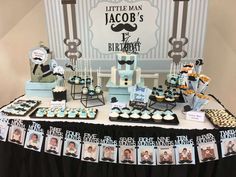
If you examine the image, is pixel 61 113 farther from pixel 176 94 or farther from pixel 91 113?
pixel 176 94

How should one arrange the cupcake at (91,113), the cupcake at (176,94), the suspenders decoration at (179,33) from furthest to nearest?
the suspenders decoration at (179,33), the cupcake at (176,94), the cupcake at (91,113)

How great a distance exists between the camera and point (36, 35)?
1911 millimetres

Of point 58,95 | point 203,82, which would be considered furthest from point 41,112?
point 203,82

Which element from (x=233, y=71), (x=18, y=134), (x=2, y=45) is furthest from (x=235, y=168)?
(x=2, y=45)

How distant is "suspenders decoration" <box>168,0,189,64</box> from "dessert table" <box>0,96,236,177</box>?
52 cm

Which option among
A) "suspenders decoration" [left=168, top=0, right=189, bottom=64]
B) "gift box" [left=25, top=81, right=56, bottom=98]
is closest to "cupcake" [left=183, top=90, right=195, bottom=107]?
"suspenders decoration" [left=168, top=0, right=189, bottom=64]

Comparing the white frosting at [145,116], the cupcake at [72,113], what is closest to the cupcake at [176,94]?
the white frosting at [145,116]

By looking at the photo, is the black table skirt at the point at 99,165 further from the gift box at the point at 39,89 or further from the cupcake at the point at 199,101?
the gift box at the point at 39,89

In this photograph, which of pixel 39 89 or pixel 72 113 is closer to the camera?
pixel 72 113

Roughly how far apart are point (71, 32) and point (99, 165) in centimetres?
99

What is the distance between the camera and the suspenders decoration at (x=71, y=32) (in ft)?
5.46

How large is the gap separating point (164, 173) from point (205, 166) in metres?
0.21

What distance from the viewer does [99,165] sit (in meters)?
Result: 1.23

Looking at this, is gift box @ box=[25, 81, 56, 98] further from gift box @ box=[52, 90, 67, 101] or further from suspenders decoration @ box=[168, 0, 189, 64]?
suspenders decoration @ box=[168, 0, 189, 64]
